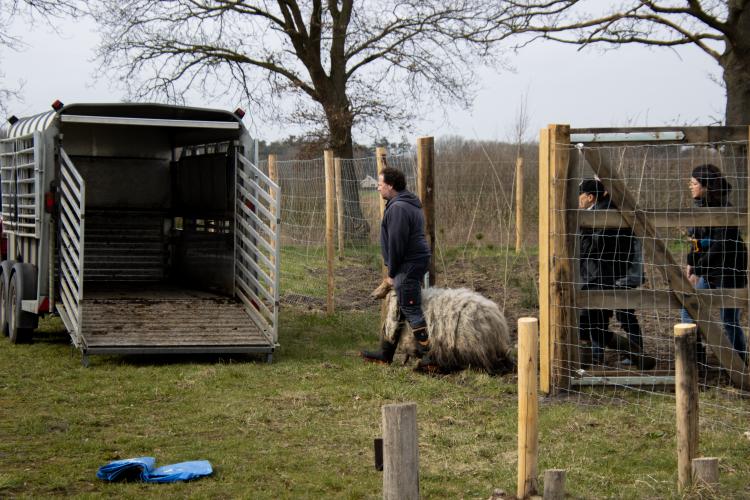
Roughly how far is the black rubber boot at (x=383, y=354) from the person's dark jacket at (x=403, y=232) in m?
0.72

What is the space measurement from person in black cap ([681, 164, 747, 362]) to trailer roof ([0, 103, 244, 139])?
16.1 feet

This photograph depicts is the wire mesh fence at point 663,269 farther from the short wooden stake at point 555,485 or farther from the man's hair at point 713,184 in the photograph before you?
the short wooden stake at point 555,485

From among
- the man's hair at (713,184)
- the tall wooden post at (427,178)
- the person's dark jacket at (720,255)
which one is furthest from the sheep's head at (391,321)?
the man's hair at (713,184)

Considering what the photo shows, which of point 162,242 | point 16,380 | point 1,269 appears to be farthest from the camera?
point 162,242

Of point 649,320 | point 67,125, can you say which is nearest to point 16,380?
point 67,125

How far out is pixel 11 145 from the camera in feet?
39.7

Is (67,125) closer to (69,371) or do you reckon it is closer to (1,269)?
(1,269)

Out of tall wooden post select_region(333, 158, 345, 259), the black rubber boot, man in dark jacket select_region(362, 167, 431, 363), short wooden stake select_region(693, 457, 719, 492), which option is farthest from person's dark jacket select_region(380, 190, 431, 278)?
tall wooden post select_region(333, 158, 345, 259)

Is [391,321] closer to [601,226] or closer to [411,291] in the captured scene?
[411,291]

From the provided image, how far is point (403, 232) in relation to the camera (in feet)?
30.3

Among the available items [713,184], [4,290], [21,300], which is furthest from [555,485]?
[4,290]

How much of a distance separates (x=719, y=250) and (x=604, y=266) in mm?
1206

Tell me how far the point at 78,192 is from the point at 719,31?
10.9 metres

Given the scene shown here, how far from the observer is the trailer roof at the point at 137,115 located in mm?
10117
